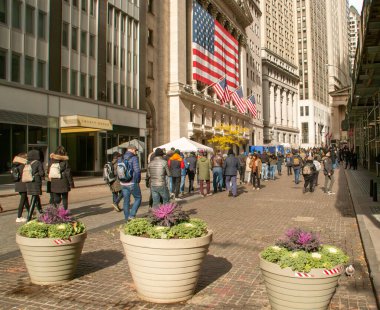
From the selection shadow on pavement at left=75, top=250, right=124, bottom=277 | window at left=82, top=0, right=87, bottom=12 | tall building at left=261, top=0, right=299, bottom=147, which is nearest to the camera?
shadow on pavement at left=75, top=250, right=124, bottom=277

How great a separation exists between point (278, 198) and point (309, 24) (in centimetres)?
10992

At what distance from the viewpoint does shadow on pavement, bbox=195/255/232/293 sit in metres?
5.38

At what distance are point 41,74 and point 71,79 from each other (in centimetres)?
296

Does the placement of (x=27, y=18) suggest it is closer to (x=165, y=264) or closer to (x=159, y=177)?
(x=159, y=177)

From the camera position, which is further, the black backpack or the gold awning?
the gold awning

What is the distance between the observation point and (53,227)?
5.17 metres

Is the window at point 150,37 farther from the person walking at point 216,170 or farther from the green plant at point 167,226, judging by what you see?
the green plant at point 167,226

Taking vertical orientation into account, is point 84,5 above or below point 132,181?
above

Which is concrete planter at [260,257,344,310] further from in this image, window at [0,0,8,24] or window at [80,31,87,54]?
window at [80,31,87,54]

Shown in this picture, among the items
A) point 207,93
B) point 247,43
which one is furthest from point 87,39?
point 247,43

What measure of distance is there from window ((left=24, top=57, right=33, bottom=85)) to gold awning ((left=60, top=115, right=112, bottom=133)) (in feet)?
10.9

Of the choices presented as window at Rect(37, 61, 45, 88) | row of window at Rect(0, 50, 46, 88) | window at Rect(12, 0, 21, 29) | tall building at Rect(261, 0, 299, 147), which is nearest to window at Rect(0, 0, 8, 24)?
window at Rect(12, 0, 21, 29)

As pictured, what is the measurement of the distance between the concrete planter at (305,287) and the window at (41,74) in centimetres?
2597

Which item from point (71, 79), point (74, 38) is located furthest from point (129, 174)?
point (74, 38)
